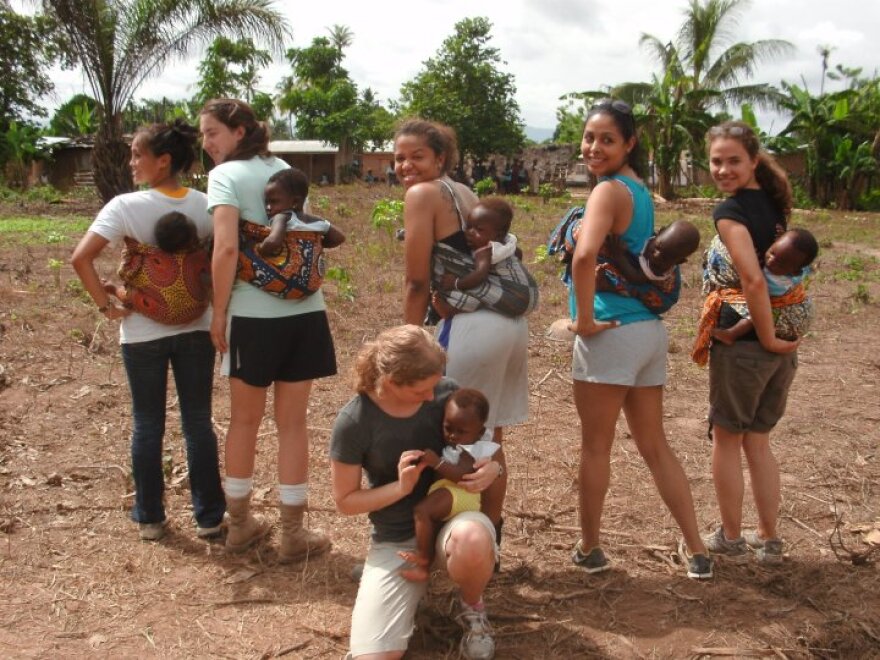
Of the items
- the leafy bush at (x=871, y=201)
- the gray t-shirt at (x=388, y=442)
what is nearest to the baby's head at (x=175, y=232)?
the gray t-shirt at (x=388, y=442)

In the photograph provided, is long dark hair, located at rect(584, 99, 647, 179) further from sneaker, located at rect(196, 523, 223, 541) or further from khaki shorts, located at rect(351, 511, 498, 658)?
sneaker, located at rect(196, 523, 223, 541)

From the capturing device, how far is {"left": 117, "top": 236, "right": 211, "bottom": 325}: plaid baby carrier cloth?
3.32 metres

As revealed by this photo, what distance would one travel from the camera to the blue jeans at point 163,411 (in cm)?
339

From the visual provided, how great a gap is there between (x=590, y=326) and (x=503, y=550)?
109 cm

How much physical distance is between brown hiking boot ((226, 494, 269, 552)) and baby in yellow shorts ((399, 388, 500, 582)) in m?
1.00

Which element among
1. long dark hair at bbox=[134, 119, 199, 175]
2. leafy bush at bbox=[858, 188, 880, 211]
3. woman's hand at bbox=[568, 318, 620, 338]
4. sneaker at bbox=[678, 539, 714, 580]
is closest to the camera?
woman's hand at bbox=[568, 318, 620, 338]

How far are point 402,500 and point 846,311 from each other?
284 inches

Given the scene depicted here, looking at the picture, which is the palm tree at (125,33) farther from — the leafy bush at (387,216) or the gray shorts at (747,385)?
the gray shorts at (747,385)

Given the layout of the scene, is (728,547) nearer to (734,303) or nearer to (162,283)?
(734,303)

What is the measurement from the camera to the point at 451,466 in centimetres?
262

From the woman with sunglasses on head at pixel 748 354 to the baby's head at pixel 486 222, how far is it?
2.54 feet

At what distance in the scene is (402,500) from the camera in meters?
2.77

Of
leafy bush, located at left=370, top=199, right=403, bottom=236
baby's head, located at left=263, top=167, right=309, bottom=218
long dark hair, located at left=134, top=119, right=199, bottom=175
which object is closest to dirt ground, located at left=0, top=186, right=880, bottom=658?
baby's head, located at left=263, top=167, right=309, bottom=218

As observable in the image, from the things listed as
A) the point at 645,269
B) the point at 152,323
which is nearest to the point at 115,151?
the point at 152,323
